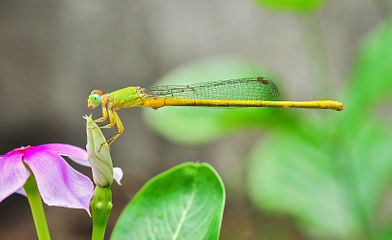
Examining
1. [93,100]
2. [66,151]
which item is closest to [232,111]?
[93,100]

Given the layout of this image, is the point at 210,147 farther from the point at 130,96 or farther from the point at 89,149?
the point at 89,149

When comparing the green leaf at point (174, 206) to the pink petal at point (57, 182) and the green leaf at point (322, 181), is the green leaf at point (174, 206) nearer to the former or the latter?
the pink petal at point (57, 182)

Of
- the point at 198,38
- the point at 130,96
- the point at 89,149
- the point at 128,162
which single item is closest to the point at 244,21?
the point at 198,38

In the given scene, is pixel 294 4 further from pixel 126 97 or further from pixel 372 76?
pixel 126 97

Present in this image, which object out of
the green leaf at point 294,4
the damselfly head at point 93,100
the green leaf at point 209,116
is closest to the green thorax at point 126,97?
the damselfly head at point 93,100

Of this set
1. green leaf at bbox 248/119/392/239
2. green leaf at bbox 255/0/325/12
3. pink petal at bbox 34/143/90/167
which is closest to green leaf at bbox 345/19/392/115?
green leaf at bbox 248/119/392/239

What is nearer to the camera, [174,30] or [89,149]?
[89,149]
